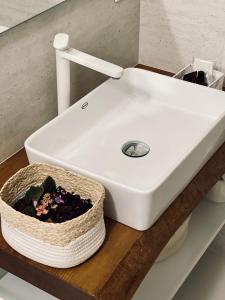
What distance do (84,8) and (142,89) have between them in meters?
0.32

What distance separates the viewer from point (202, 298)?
1.87m

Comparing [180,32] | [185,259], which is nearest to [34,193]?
[185,259]

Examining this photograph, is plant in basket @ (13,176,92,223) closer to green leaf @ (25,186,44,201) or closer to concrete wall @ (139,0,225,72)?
green leaf @ (25,186,44,201)

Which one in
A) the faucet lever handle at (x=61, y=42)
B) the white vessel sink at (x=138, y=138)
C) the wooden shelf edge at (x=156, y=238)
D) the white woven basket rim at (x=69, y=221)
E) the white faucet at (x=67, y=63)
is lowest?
the wooden shelf edge at (x=156, y=238)

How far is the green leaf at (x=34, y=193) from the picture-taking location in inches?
46.0

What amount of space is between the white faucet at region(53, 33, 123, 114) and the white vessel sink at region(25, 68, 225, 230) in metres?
0.07

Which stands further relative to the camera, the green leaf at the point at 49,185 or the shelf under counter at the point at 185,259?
the shelf under counter at the point at 185,259

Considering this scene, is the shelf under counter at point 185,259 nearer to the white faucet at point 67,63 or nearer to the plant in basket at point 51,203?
the plant in basket at point 51,203

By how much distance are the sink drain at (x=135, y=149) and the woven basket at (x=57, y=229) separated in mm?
263

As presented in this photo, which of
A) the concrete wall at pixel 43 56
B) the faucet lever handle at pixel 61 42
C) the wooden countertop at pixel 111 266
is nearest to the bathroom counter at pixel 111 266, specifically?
the wooden countertop at pixel 111 266

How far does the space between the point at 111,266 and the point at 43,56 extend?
0.65 meters

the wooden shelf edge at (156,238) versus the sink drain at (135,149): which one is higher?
the sink drain at (135,149)

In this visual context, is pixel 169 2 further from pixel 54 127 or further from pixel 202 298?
pixel 202 298

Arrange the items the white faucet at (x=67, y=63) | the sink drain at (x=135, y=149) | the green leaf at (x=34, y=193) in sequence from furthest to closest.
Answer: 1. the sink drain at (x=135, y=149)
2. the white faucet at (x=67, y=63)
3. the green leaf at (x=34, y=193)
